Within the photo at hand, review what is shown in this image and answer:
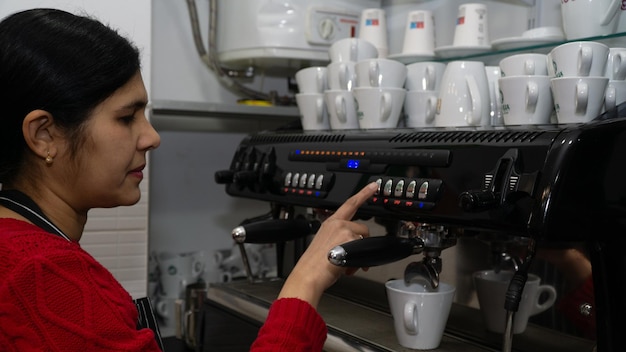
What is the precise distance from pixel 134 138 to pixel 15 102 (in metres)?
0.13

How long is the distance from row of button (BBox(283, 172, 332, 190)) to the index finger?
10cm

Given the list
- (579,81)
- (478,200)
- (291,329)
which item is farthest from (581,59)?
(291,329)

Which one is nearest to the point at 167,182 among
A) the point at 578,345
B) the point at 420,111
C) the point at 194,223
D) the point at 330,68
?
the point at 194,223

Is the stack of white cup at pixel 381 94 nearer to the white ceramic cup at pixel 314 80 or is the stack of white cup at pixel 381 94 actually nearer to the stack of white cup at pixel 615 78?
the white ceramic cup at pixel 314 80

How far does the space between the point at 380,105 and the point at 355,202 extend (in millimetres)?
251

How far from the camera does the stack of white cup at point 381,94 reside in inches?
40.1

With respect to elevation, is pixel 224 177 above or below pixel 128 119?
below

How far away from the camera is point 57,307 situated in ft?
2.02

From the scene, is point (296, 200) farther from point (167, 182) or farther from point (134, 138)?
point (167, 182)

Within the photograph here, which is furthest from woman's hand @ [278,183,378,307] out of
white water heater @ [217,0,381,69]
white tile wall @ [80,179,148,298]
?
white water heater @ [217,0,381,69]

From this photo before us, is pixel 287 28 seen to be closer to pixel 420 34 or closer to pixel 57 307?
pixel 420 34

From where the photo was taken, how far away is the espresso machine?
25.4 inches

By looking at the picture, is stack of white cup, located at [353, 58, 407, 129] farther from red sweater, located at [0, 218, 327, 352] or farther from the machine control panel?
red sweater, located at [0, 218, 327, 352]

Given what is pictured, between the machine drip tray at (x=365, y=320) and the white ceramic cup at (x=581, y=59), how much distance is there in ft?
1.09
